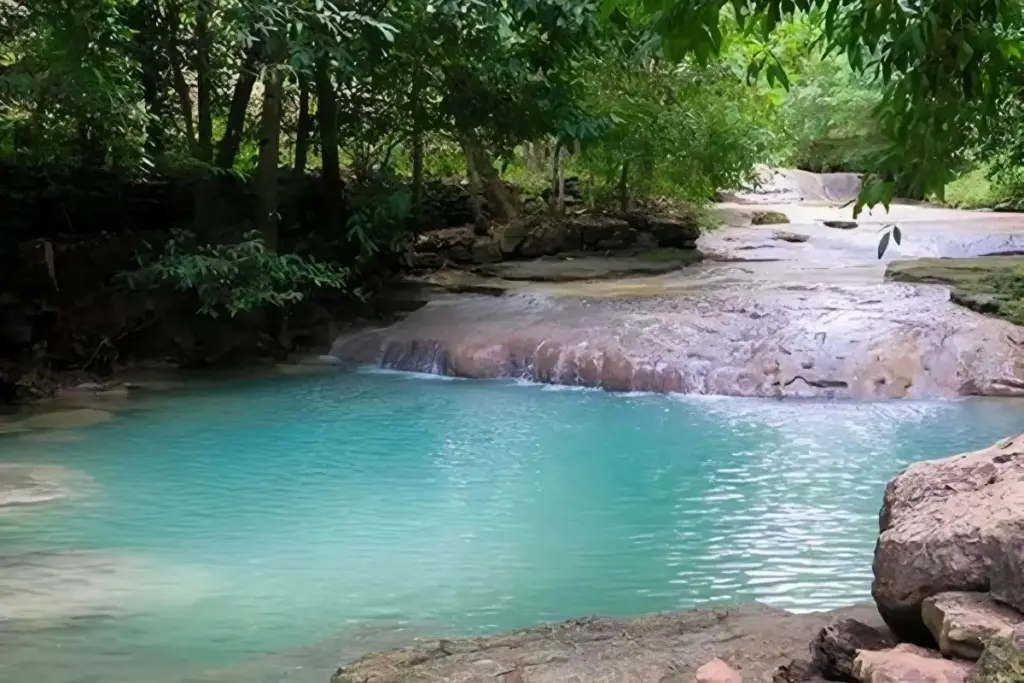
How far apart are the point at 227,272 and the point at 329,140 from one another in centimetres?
281

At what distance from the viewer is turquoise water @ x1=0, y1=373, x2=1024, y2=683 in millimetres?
4562

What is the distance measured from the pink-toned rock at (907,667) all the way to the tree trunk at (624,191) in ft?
44.1

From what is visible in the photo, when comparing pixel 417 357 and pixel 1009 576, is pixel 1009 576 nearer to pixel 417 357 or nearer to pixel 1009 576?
pixel 1009 576

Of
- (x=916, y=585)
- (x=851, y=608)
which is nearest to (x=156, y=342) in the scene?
(x=851, y=608)

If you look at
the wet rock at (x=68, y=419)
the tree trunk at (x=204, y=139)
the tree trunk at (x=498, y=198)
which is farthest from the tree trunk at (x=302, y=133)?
the wet rock at (x=68, y=419)

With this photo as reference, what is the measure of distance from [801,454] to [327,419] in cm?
375

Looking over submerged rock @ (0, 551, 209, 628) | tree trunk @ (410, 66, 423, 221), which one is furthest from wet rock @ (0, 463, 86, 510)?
tree trunk @ (410, 66, 423, 221)

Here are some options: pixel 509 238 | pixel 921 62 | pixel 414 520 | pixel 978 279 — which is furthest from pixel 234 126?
pixel 921 62

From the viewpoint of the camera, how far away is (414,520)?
627 centimetres

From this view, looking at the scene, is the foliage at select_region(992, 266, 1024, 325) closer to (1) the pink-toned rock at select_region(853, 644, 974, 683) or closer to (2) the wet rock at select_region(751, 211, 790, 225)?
(1) the pink-toned rock at select_region(853, 644, 974, 683)

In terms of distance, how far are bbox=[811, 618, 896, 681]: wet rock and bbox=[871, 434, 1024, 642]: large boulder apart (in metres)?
0.12

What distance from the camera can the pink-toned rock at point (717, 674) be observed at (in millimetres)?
2939

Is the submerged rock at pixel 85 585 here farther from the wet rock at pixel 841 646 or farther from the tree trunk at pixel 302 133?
the tree trunk at pixel 302 133

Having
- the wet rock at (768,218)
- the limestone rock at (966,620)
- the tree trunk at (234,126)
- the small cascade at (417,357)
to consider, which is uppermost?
the tree trunk at (234,126)
